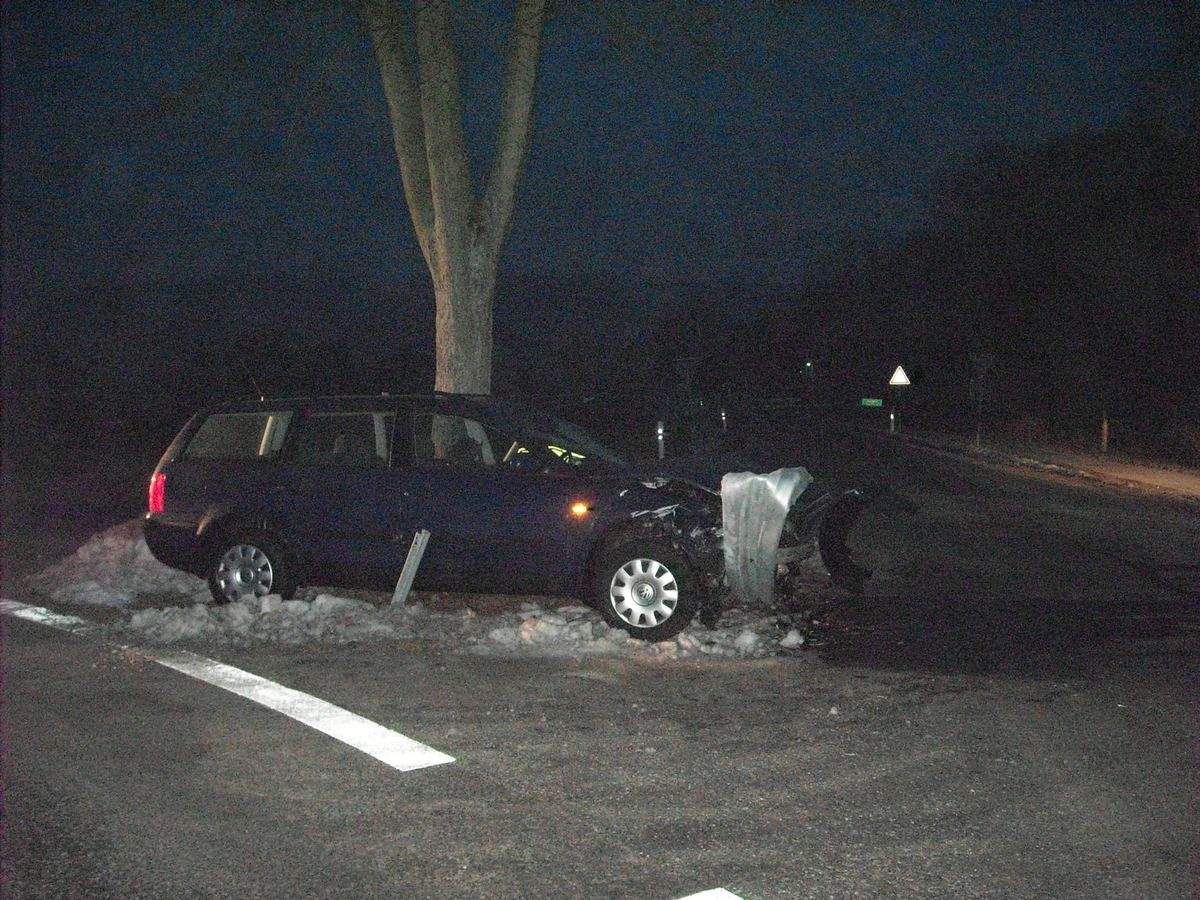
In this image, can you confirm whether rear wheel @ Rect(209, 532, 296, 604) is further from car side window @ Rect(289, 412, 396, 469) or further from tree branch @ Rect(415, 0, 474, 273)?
tree branch @ Rect(415, 0, 474, 273)

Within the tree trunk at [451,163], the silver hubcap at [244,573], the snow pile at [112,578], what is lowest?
the snow pile at [112,578]

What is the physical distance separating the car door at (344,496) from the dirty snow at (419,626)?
0.33 meters

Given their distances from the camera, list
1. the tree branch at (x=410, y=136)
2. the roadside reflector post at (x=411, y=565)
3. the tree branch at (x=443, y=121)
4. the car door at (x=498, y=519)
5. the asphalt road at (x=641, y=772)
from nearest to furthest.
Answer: the asphalt road at (x=641, y=772) → the car door at (x=498, y=519) → the roadside reflector post at (x=411, y=565) → the tree branch at (x=443, y=121) → the tree branch at (x=410, y=136)

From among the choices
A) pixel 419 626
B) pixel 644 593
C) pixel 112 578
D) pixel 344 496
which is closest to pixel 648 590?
pixel 644 593

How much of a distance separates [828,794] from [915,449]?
102ft

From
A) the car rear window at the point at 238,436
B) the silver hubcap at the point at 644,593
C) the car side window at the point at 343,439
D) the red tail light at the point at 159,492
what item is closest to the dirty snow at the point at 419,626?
the silver hubcap at the point at 644,593

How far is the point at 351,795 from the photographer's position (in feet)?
17.3

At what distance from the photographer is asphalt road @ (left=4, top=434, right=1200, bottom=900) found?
4.42 metres

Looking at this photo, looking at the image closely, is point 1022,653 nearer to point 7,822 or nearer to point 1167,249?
point 7,822

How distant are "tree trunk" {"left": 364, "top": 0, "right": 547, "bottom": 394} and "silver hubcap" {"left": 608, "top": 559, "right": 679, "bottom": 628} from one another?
479 centimetres

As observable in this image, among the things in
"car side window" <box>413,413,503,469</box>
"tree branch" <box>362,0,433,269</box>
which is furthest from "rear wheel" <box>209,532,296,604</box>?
"tree branch" <box>362,0,433,269</box>

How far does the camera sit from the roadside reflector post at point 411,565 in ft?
29.1

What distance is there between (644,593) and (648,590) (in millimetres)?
43

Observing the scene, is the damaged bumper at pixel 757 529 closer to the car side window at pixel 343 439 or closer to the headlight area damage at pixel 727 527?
the headlight area damage at pixel 727 527
